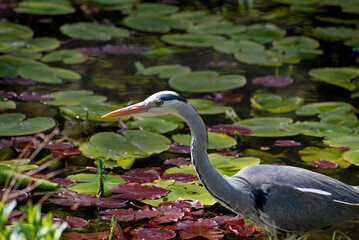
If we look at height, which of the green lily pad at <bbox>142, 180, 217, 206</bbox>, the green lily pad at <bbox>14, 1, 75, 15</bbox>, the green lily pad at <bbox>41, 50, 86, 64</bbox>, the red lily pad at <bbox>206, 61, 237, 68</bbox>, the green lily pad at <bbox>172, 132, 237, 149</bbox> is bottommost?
the green lily pad at <bbox>142, 180, 217, 206</bbox>

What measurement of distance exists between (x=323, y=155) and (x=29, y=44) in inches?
157

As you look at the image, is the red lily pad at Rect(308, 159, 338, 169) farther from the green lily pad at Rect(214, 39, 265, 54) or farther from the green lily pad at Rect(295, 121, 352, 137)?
the green lily pad at Rect(214, 39, 265, 54)

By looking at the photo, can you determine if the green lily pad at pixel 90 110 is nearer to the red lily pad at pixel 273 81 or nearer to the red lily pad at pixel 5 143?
the red lily pad at pixel 5 143

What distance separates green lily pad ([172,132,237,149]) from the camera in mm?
5040

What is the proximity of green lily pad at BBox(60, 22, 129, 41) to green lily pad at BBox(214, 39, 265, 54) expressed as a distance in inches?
54.4

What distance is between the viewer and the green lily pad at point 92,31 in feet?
24.7

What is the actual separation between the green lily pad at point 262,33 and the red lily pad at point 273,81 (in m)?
1.20

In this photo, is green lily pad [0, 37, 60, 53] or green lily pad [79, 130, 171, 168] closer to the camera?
green lily pad [79, 130, 171, 168]

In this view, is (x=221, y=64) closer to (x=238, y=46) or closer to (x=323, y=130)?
(x=238, y=46)

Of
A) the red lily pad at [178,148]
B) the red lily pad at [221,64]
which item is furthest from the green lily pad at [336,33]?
the red lily pad at [178,148]

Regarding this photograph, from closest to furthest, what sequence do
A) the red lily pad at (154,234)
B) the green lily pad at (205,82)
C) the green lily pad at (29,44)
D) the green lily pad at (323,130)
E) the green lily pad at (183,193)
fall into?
the red lily pad at (154,234) < the green lily pad at (183,193) < the green lily pad at (323,130) < the green lily pad at (205,82) < the green lily pad at (29,44)

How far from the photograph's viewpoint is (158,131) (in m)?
5.27

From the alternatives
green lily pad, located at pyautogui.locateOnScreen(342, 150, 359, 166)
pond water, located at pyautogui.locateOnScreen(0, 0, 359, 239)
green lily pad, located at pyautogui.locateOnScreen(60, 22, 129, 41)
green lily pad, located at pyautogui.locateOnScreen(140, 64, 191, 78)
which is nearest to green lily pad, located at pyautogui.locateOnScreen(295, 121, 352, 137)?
pond water, located at pyautogui.locateOnScreen(0, 0, 359, 239)

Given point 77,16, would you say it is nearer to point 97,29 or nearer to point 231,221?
point 97,29
